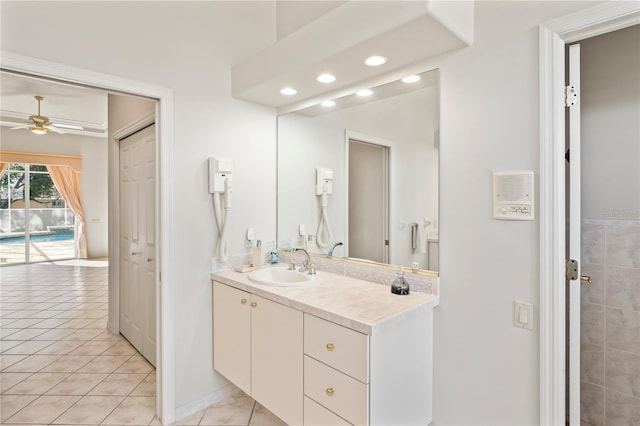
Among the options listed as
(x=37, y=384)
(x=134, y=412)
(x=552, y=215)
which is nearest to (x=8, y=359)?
(x=37, y=384)

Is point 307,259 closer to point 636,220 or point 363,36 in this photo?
point 363,36

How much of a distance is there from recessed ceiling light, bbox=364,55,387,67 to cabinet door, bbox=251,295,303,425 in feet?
4.52

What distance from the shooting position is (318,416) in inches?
65.2

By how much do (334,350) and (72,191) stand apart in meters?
8.14

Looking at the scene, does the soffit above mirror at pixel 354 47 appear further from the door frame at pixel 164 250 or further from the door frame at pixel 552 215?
the door frame at pixel 164 250

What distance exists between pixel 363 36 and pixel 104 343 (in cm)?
359

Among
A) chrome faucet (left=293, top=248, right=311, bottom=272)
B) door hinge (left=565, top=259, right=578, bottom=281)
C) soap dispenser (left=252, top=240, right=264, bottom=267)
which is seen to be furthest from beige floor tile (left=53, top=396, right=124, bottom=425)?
door hinge (left=565, top=259, right=578, bottom=281)

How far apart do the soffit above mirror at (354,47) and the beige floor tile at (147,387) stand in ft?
7.36

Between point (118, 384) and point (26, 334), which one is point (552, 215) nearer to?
point (118, 384)

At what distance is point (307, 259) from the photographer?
244 centimetres

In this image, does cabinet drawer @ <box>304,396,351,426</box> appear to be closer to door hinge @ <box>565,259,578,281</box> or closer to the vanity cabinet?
the vanity cabinet

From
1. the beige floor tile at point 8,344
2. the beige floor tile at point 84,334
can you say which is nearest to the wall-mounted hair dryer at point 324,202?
the beige floor tile at point 84,334

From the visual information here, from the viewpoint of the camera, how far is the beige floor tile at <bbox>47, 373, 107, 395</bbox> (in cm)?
250

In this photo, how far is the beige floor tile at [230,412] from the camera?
2.19 m
